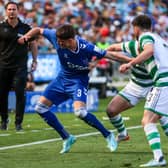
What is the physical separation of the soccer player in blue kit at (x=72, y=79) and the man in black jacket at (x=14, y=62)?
9.09 feet

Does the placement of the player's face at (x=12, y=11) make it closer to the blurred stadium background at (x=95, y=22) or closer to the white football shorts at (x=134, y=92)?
the white football shorts at (x=134, y=92)

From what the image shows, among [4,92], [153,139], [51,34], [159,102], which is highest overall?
[51,34]

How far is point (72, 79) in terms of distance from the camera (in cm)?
1153

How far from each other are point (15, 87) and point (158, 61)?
516 cm

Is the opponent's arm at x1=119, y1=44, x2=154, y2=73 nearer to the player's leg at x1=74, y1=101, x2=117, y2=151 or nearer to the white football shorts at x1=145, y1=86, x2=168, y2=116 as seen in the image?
the white football shorts at x1=145, y1=86, x2=168, y2=116

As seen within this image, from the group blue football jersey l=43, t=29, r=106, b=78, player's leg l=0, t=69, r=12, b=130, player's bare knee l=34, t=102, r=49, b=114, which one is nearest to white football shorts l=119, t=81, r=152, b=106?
blue football jersey l=43, t=29, r=106, b=78

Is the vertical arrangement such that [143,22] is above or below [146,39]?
above

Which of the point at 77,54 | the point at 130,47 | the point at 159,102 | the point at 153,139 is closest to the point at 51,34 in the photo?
the point at 77,54

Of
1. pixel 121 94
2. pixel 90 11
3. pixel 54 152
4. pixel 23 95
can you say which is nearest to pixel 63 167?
pixel 54 152

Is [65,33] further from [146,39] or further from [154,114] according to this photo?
[154,114]

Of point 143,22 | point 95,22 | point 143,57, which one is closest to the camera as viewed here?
point 143,57

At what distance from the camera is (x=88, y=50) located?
11273 mm

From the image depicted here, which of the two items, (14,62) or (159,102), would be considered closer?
(159,102)

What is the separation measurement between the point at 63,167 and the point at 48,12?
18.4m
